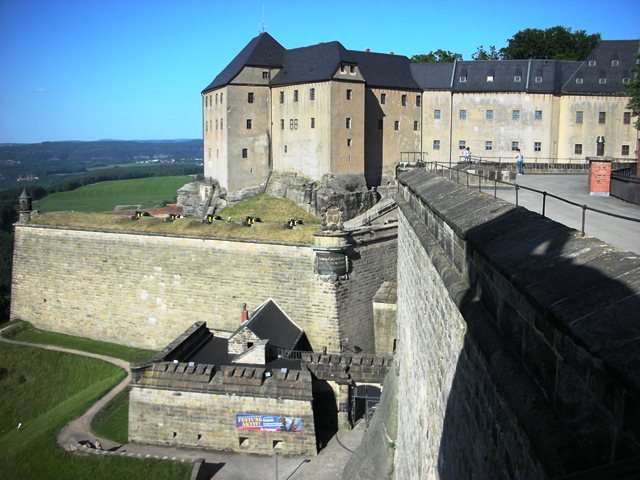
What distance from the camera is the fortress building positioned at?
4419cm

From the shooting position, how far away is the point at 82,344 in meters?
31.4

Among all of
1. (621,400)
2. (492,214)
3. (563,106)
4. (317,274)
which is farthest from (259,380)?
(563,106)

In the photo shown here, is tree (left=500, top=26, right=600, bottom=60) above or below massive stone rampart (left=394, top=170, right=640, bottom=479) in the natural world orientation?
above

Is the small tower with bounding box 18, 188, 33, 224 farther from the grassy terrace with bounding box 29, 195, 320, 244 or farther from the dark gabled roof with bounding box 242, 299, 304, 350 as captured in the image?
the dark gabled roof with bounding box 242, 299, 304, 350

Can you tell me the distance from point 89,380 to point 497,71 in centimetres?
3682

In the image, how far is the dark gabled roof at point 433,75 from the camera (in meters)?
48.8

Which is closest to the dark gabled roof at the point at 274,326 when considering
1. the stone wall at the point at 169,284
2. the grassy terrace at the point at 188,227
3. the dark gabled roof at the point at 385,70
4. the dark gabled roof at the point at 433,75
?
the stone wall at the point at 169,284

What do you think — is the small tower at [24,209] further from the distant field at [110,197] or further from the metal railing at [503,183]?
the distant field at [110,197]

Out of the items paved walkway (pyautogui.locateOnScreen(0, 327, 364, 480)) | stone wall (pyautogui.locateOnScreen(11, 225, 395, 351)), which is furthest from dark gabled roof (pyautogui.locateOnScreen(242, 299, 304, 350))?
paved walkway (pyautogui.locateOnScreen(0, 327, 364, 480))

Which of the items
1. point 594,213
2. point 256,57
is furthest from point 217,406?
point 256,57

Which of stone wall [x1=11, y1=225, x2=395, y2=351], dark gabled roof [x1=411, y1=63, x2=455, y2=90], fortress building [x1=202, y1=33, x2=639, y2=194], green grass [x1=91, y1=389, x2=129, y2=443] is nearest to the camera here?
green grass [x1=91, y1=389, x2=129, y2=443]

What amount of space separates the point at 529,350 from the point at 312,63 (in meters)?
44.0

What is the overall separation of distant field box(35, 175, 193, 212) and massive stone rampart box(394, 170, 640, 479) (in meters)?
105

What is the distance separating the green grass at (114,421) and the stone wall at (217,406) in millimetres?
680
